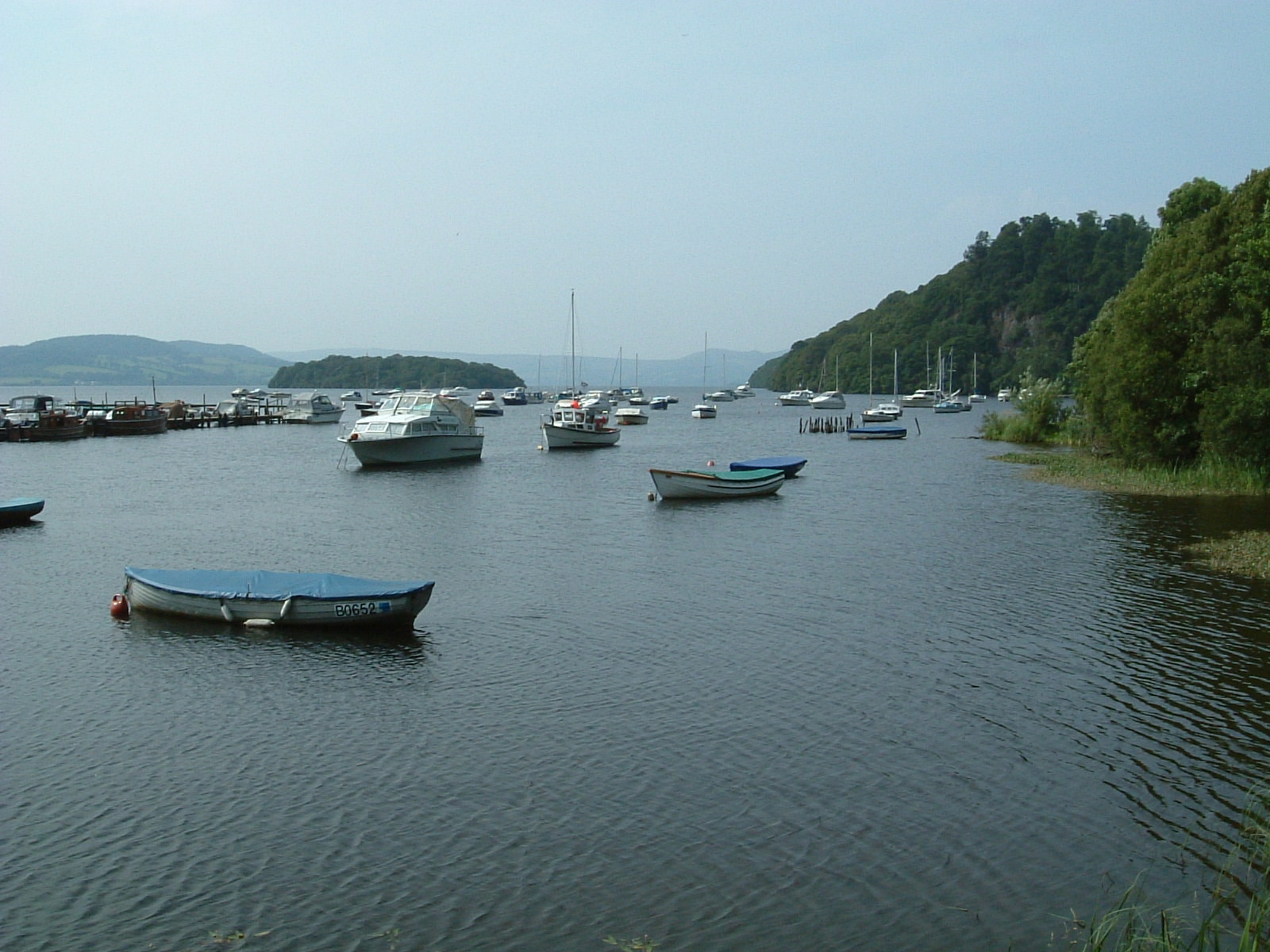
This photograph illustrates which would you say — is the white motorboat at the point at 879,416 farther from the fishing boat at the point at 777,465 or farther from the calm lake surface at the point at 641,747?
the calm lake surface at the point at 641,747

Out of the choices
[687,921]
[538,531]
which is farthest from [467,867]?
[538,531]

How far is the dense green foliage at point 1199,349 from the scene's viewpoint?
49562 millimetres

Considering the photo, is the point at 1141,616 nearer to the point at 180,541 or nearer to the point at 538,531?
the point at 538,531

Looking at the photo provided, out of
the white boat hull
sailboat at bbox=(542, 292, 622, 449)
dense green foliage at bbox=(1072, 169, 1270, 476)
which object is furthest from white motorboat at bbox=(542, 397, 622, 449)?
the white boat hull

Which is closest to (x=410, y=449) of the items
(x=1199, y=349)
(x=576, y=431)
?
(x=576, y=431)

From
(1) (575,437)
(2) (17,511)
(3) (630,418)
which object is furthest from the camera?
(3) (630,418)

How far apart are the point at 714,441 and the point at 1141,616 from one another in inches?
3389

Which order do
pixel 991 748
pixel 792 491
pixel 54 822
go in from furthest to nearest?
pixel 792 491 → pixel 991 748 → pixel 54 822

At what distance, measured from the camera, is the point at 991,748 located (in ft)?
67.9

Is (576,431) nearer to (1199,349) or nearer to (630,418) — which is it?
(1199,349)

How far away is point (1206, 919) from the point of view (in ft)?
44.8

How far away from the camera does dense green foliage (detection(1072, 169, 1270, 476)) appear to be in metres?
49.6

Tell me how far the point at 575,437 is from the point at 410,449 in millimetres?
19423

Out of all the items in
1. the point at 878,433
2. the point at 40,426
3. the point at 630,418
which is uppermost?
the point at 40,426
